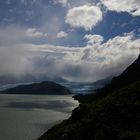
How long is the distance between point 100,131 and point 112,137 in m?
2.97

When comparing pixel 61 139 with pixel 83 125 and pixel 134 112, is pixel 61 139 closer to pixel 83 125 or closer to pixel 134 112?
pixel 83 125

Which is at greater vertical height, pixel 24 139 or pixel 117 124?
pixel 117 124

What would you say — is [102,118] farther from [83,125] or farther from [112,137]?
[112,137]

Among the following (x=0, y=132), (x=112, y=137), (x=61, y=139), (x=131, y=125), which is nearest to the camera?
(x=112, y=137)

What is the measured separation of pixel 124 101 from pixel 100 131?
1107cm

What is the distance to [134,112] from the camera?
167 feet

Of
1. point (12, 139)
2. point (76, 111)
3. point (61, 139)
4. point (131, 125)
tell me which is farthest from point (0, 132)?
point (131, 125)

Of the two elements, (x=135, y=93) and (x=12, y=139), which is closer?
(x=135, y=93)

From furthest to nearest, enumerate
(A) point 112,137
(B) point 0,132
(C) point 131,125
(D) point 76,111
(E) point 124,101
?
(B) point 0,132 < (D) point 76,111 < (E) point 124,101 < (C) point 131,125 < (A) point 112,137

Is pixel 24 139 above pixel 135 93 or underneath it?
underneath

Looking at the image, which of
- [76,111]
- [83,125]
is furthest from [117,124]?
[76,111]

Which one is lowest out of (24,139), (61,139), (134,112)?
(24,139)

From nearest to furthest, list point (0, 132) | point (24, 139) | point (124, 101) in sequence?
point (124, 101)
point (24, 139)
point (0, 132)

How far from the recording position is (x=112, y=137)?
44062mm
